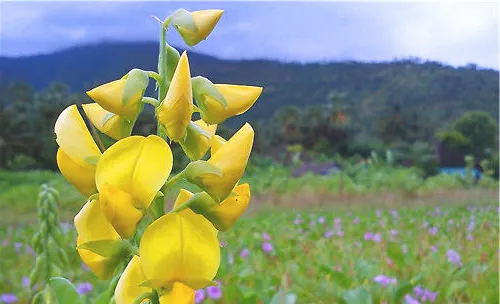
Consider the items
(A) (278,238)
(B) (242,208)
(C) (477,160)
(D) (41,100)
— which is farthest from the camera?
(D) (41,100)

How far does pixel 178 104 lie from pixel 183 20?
12cm

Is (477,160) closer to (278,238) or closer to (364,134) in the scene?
(364,134)

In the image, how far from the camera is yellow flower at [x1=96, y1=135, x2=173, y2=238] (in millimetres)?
577

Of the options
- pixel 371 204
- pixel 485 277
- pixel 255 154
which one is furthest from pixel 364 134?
pixel 485 277

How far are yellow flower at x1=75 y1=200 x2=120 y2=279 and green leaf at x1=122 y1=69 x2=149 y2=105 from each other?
108 mm

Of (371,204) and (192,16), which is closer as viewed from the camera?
(192,16)

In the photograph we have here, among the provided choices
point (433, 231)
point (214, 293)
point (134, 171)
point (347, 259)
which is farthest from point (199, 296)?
point (433, 231)

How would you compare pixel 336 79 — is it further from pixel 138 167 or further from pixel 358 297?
pixel 138 167

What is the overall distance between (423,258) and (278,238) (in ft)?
2.62

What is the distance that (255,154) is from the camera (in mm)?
9672

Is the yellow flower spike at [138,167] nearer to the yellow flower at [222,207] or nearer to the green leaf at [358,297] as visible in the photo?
the yellow flower at [222,207]

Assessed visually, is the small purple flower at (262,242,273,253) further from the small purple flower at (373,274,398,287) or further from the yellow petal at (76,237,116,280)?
the yellow petal at (76,237,116,280)

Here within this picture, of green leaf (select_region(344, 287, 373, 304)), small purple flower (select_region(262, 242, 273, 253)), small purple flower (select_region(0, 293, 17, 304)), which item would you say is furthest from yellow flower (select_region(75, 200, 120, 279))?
small purple flower (select_region(262, 242, 273, 253))

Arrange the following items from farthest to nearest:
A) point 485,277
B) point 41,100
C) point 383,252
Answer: point 41,100
point 383,252
point 485,277
